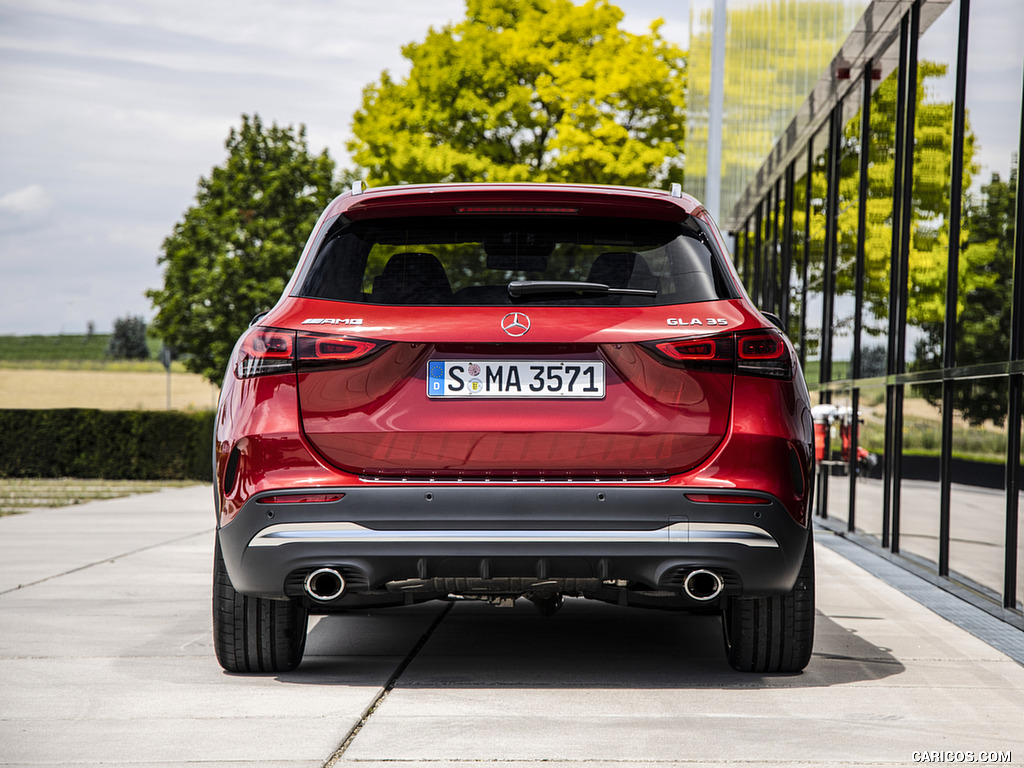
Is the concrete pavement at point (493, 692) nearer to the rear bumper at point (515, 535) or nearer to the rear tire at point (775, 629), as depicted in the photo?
the rear tire at point (775, 629)

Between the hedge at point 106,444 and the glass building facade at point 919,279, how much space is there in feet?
38.8

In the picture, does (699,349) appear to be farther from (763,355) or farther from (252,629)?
(252,629)

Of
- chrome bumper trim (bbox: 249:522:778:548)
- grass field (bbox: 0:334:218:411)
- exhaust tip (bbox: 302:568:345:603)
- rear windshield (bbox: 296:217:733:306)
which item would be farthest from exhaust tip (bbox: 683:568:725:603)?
grass field (bbox: 0:334:218:411)

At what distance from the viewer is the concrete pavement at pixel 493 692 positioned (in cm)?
365

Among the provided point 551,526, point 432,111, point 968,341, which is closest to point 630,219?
point 551,526

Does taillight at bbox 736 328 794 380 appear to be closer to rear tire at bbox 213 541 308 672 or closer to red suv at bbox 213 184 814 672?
red suv at bbox 213 184 814 672

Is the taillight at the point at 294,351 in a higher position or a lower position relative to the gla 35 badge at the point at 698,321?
lower

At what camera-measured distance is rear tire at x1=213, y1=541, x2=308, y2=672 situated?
14.8 ft

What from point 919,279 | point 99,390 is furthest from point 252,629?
point 99,390

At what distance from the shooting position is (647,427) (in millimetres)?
3955

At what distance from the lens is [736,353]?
13.3ft

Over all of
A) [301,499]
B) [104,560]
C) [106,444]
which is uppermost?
[301,499]
